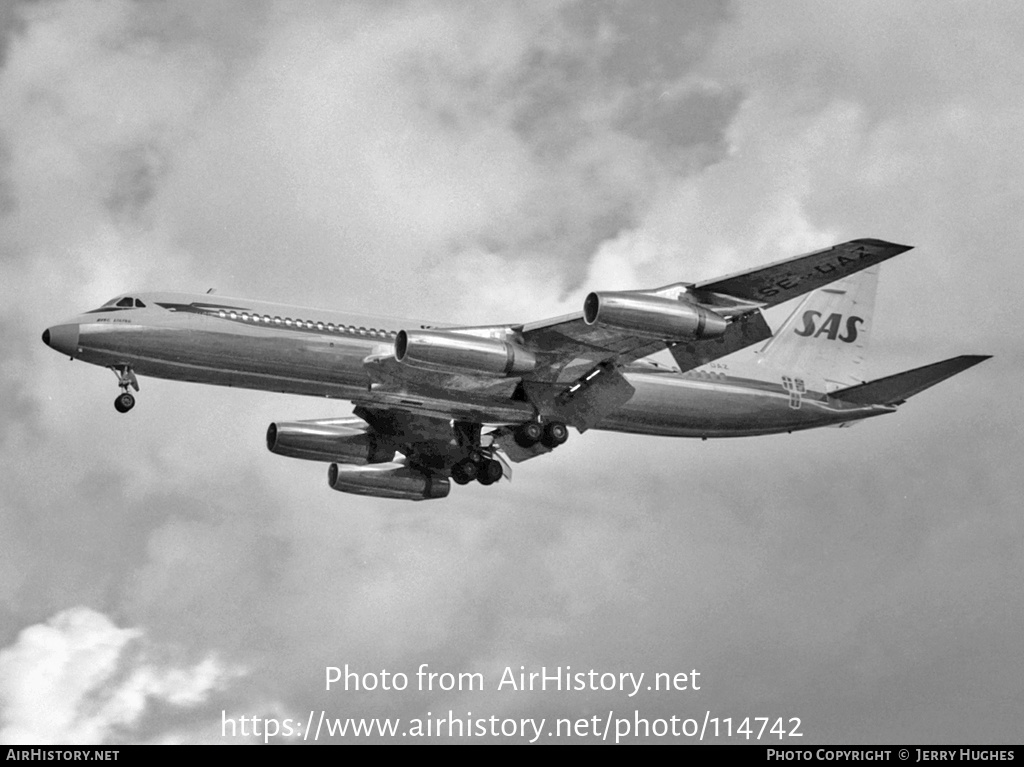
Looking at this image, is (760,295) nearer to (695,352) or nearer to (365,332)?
(695,352)

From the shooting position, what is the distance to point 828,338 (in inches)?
2157

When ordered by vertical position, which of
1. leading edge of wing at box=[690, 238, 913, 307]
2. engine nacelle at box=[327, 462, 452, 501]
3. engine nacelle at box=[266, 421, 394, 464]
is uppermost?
leading edge of wing at box=[690, 238, 913, 307]

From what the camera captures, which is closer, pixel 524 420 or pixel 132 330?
pixel 132 330

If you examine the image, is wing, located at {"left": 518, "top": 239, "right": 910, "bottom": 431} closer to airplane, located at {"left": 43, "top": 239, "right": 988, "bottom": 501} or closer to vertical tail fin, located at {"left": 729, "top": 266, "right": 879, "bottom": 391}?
airplane, located at {"left": 43, "top": 239, "right": 988, "bottom": 501}

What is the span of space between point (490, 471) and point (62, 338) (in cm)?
1535

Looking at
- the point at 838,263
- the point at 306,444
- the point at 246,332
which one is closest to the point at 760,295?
the point at 838,263

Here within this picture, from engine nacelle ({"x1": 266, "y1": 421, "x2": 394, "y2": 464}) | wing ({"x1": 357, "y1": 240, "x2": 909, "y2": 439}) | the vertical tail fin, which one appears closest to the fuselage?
wing ({"x1": 357, "y1": 240, "x2": 909, "y2": 439})

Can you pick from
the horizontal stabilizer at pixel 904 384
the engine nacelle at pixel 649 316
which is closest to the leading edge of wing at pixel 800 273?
the engine nacelle at pixel 649 316

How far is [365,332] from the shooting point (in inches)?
1801

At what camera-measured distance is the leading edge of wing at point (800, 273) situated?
128 ft

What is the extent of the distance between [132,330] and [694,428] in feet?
61.4

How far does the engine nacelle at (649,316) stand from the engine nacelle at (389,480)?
590 inches

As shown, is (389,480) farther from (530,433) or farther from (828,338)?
(828,338)

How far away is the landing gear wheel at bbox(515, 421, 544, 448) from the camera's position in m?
48.0
